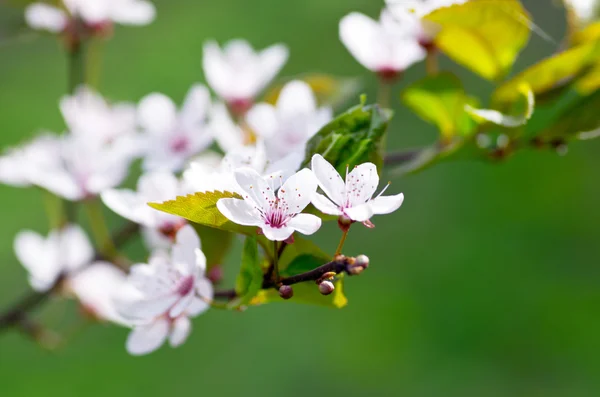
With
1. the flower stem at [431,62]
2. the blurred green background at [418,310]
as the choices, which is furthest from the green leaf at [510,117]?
the blurred green background at [418,310]

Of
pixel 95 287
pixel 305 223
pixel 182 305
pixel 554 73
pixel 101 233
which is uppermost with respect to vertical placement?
pixel 554 73

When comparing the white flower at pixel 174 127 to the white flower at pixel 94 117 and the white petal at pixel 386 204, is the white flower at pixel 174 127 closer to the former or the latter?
the white flower at pixel 94 117

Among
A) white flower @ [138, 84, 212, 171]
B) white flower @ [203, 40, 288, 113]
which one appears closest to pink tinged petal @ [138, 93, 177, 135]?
white flower @ [138, 84, 212, 171]

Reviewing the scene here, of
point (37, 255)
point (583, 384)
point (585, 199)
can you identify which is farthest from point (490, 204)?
point (37, 255)

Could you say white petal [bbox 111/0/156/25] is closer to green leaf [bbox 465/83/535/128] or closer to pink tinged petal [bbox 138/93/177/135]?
pink tinged petal [bbox 138/93/177/135]

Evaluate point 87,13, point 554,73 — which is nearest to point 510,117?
point 554,73

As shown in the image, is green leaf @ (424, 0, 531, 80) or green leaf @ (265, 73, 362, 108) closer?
green leaf @ (424, 0, 531, 80)

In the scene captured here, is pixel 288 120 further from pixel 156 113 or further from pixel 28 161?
pixel 28 161
